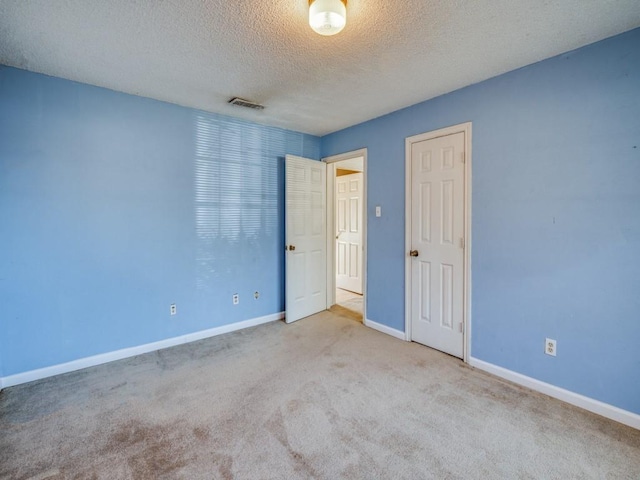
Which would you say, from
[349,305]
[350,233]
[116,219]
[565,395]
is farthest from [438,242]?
[116,219]

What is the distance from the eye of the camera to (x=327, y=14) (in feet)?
4.99

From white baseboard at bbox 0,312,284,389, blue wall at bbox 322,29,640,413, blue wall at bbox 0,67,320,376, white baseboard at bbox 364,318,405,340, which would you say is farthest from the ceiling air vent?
white baseboard at bbox 364,318,405,340

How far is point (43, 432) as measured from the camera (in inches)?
73.2

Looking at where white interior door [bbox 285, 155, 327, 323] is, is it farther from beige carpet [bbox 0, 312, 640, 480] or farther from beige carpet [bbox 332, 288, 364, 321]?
beige carpet [bbox 0, 312, 640, 480]

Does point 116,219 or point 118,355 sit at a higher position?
point 116,219

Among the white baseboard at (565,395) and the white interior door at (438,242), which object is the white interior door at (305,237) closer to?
the white interior door at (438,242)

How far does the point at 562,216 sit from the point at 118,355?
12.7 ft

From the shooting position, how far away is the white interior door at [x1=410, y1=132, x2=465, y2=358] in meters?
2.78

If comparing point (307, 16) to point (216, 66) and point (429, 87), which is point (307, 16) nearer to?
point (216, 66)

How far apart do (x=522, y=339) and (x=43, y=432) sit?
3375mm

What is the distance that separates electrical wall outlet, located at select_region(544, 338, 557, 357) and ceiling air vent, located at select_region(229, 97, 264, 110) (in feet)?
10.7

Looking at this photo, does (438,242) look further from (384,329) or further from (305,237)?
(305,237)

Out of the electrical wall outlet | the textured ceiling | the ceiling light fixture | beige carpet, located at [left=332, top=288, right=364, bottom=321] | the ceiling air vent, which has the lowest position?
beige carpet, located at [left=332, top=288, right=364, bottom=321]

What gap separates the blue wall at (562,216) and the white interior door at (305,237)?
169 centimetres
